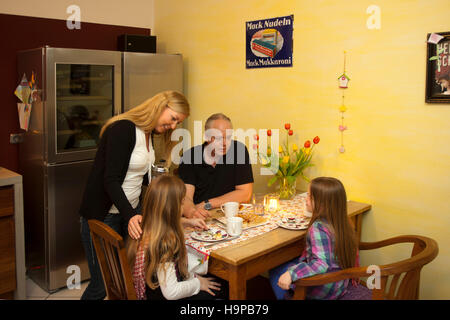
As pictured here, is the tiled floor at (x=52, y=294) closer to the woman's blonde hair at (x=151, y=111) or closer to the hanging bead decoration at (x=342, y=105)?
the woman's blonde hair at (x=151, y=111)

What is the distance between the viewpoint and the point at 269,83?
3.25 metres

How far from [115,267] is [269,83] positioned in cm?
184

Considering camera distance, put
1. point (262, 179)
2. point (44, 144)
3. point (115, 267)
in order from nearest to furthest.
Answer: point (115, 267) < point (44, 144) < point (262, 179)

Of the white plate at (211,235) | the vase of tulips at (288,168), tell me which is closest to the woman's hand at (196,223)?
the white plate at (211,235)

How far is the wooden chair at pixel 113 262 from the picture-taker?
1788 mm

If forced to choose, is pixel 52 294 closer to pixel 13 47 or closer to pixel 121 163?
pixel 121 163

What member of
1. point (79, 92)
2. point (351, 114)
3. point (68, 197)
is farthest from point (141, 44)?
point (351, 114)


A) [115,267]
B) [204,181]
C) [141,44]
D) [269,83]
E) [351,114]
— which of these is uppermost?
[141,44]

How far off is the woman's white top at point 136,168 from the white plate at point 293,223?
0.75 meters

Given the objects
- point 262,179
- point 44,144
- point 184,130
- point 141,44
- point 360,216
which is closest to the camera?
point 360,216

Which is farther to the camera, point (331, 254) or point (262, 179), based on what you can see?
point (262, 179)

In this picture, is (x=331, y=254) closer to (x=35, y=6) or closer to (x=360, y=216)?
(x=360, y=216)

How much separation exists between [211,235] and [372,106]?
1.29 metres

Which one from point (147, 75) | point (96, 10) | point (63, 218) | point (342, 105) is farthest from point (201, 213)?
point (96, 10)
